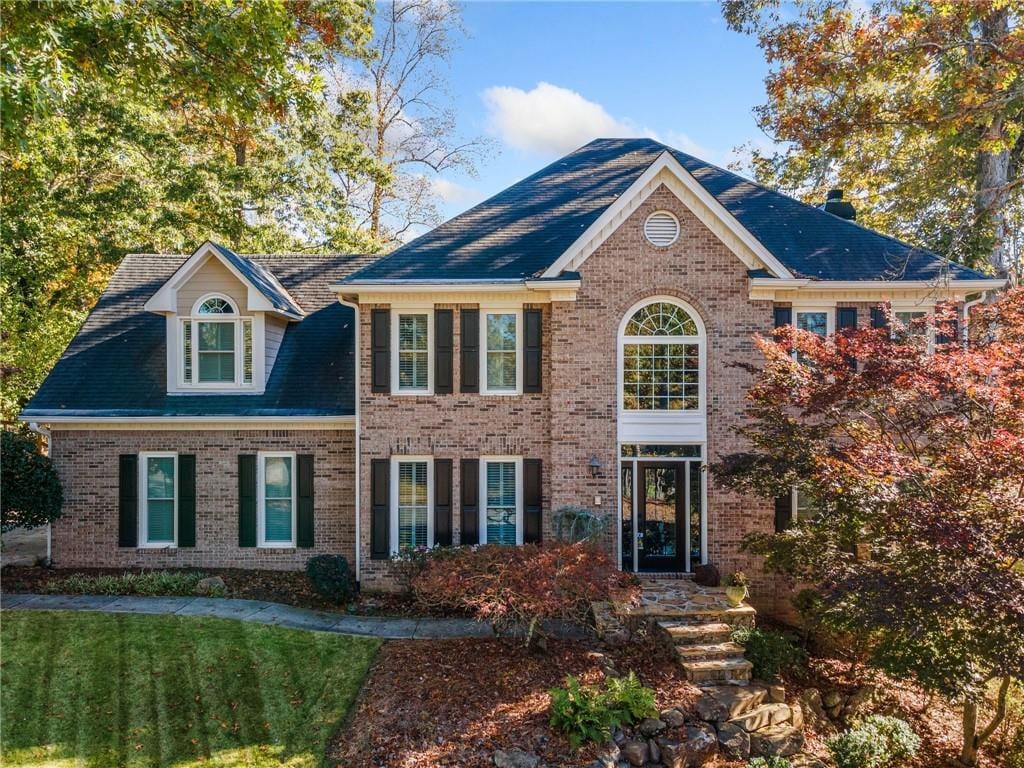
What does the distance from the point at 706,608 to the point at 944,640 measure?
3.40 metres

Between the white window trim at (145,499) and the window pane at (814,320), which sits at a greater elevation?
the window pane at (814,320)

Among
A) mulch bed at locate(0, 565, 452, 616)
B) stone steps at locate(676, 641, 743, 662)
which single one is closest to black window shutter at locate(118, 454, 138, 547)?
mulch bed at locate(0, 565, 452, 616)

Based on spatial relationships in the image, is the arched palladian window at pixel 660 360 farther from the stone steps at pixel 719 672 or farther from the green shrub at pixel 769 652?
the stone steps at pixel 719 672

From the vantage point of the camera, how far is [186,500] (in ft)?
42.1

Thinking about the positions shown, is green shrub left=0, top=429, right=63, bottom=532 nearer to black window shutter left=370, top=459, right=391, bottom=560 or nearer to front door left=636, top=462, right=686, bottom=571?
black window shutter left=370, top=459, right=391, bottom=560

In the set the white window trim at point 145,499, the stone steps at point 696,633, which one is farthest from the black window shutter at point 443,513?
the white window trim at point 145,499

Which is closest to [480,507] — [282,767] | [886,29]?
[282,767]

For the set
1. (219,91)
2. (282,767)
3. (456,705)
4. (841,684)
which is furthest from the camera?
(219,91)

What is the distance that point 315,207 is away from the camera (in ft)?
72.5

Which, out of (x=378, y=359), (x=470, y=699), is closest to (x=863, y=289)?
(x=378, y=359)

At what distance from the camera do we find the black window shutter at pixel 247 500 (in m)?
12.8

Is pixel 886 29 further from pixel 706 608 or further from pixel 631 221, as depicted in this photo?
pixel 706 608

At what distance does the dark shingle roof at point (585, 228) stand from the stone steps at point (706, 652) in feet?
24.1

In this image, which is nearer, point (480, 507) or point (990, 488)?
point (990, 488)
